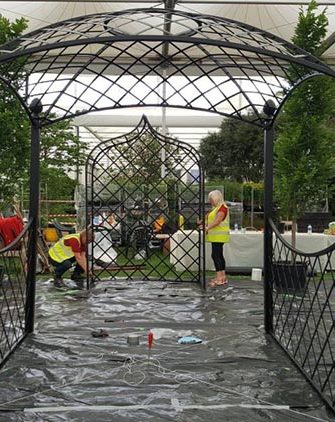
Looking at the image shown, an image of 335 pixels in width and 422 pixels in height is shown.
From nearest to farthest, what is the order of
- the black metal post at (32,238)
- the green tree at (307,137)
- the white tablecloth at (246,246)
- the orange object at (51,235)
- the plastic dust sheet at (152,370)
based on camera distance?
1. the plastic dust sheet at (152,370)
2. the black metal post at (32,238)
3. the green tree at (307,137)
4. the white tablecloth at (246,246)
5. the orange object at (51,235)

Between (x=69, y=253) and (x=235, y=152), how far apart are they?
11488 mm

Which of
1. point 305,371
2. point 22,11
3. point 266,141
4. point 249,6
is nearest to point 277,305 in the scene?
point 266,141

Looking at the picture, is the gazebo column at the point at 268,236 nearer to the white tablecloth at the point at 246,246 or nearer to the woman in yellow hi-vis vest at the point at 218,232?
the woman in yellow hi-vis vest at the point at 218,232

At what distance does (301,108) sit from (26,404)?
16.4 ft

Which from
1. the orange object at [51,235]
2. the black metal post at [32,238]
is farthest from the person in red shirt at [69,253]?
the orange object at [51,235]

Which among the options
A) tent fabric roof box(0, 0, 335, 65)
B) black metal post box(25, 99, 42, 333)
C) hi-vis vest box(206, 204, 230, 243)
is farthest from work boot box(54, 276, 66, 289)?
→ tent fabric roof box(0, 0, 335, 65)

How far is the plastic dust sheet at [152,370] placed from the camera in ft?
9.32

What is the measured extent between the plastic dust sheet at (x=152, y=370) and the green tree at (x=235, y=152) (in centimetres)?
1198

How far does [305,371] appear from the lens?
11.4 feet

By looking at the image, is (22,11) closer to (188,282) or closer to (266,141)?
(188,282)

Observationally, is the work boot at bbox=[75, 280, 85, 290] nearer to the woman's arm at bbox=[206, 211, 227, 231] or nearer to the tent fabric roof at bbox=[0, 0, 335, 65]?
the woman's arm at bbox=[206, 211, 227, 231]

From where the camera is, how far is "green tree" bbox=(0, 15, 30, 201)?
6746mm

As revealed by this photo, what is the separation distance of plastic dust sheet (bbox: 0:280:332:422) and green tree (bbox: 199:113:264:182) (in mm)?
11985

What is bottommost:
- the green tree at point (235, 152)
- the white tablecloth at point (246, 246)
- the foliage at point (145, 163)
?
the white tablecloth at point (246, 246)
